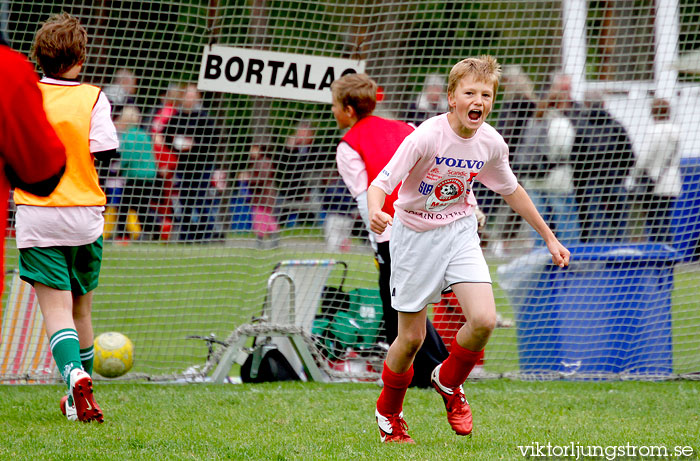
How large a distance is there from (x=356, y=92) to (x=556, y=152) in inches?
107

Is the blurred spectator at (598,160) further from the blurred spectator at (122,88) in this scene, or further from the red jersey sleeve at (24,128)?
the red jersey sleeve at (24,128)

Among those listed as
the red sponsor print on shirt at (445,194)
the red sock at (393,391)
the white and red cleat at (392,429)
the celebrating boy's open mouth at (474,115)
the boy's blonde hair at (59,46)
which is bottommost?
the white and red cleat at (392,429)

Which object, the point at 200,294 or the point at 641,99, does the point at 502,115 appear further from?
the point at 200,294

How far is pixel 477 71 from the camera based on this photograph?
3.75 metres

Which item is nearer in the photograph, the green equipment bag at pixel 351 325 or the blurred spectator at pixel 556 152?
the green equipment bag at pixel 351 325

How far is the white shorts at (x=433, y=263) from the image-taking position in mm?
3842

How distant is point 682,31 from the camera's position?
22.6ft

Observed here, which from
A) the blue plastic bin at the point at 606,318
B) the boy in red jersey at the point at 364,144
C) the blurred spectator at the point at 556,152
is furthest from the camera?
the blurred spectator at the point at 556,152

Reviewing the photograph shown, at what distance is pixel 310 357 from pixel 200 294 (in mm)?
2817

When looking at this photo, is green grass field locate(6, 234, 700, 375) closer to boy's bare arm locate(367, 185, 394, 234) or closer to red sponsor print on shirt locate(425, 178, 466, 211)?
red sponsor print on shirt locate(425, 178, 466, 211)

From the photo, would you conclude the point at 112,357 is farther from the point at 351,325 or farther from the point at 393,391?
the point at 393,391

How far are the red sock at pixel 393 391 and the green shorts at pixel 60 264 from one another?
161cm

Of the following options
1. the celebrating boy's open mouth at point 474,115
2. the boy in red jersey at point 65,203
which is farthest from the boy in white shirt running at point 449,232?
the boy in red jersey at point 65,203

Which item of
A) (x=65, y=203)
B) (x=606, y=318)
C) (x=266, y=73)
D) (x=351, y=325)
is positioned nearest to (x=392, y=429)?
(x=65, y=203)
